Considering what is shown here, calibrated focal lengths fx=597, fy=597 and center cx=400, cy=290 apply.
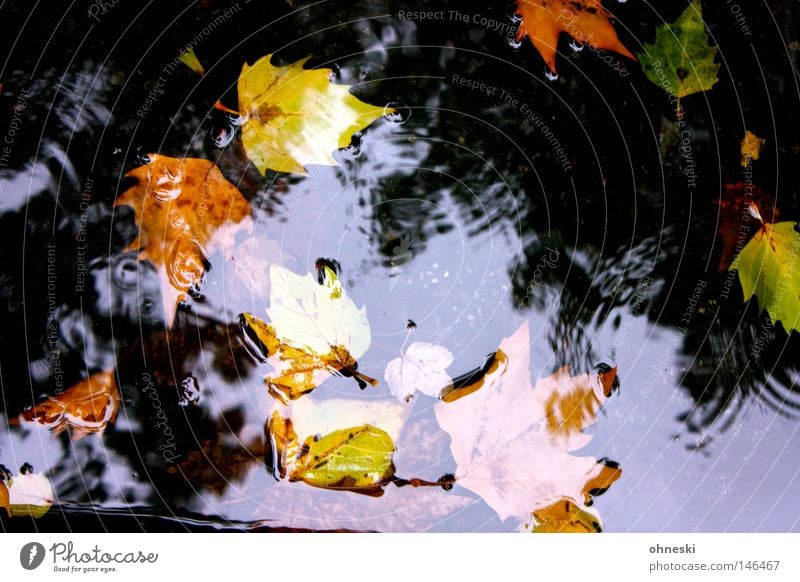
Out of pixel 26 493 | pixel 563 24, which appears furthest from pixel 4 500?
pixel 563 24

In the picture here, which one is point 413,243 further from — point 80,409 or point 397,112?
point 80,409

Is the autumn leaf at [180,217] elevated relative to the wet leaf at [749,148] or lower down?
lower down

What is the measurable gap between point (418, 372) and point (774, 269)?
0.36 m

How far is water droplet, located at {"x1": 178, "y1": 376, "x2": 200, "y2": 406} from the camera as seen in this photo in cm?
54

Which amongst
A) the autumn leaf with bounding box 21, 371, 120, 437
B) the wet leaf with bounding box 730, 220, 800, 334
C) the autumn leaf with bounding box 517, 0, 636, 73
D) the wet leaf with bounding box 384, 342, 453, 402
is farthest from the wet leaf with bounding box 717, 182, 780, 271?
the autumn leaf with bounding box 21, 371, 120, 437

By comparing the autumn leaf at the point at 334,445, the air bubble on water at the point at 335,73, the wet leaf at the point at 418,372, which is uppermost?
the air bubble on water at the point at 335,73

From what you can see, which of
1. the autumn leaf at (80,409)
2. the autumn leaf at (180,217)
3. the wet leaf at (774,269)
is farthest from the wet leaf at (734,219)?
the autumn leaf at (80,409)

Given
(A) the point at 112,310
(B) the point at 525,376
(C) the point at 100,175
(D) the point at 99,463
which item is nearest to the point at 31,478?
(D) the point at 99,463

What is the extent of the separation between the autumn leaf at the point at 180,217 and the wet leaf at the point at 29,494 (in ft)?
0.58

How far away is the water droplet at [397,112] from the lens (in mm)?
552

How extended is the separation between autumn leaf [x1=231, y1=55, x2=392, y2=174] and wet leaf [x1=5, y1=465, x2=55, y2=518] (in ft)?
1.10
